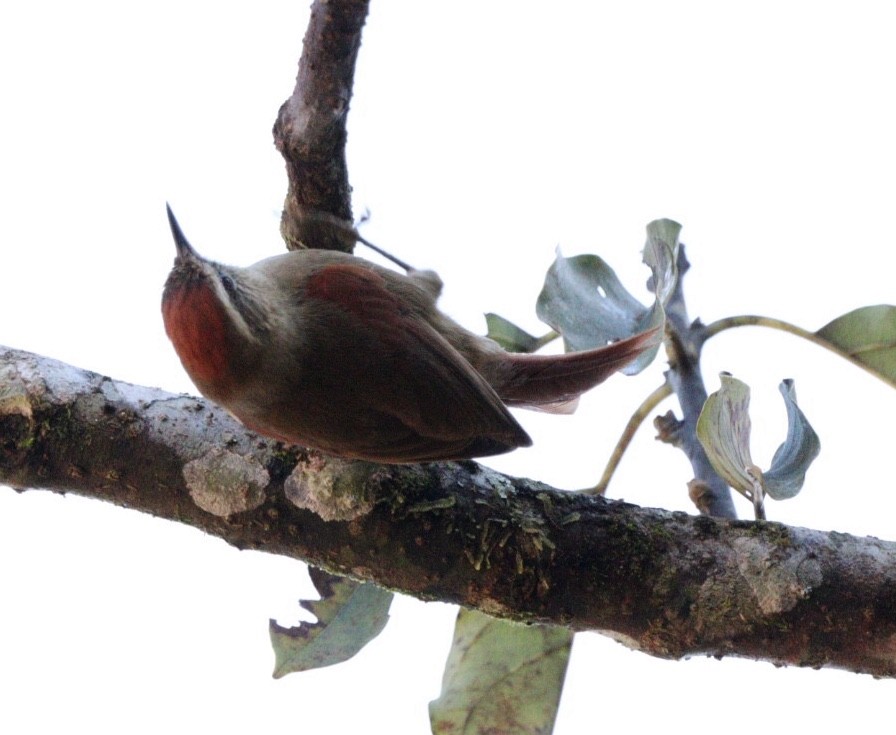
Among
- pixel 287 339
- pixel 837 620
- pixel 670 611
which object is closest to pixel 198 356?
pixel 287 339

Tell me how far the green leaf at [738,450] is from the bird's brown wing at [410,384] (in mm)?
384

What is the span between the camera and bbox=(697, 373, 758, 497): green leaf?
1.88m

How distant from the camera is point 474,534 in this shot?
1.85 metres

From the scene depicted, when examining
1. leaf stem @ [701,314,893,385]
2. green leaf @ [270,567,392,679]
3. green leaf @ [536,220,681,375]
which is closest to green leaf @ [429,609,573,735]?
green leaf @ [270,567,392,679]

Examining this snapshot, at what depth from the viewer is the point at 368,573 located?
189 cm

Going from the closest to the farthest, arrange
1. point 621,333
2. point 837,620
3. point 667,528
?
point 837,620 → point 667,528 → point 621,333

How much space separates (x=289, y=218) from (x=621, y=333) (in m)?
A: 0.88

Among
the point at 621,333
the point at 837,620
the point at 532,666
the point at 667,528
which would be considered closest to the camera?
the point at 837,620

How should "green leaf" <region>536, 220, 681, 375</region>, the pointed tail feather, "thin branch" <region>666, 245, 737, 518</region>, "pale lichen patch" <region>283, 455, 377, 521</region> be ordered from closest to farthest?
"pale lichen patch" <region>283, 455, 377, 521</region> → "thin branch" <region>666, 245, 737, 518</region> → the pointed tail feather → "green leaf" <region>536, 220, 681, 375</region>

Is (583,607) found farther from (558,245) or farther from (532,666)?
(558,245)

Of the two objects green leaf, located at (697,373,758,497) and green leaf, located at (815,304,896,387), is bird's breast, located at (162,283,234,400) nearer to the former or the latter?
green leaf, located at (697,373,758,497)

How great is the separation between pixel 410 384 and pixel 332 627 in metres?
0.62

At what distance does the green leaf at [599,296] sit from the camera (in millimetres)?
2414

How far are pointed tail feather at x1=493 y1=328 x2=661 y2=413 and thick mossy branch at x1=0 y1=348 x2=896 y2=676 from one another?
17.6 inches
